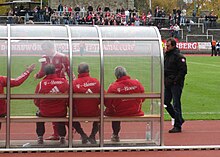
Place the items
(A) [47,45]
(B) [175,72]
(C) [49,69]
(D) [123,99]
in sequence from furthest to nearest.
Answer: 1. (B) [175,72]
2. (D) [123,99]
3. (C) [49,69]
4. (A) [47,45]

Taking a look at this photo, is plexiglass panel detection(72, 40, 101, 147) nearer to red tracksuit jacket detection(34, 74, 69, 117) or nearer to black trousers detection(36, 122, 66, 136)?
red tracksuit jacket detection(34, 74, 69, 117)

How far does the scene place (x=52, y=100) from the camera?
41.4 feet

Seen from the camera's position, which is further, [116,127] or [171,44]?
[171,44]

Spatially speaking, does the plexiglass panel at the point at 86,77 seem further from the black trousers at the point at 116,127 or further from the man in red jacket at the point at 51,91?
the black trousers at the point at 116,127

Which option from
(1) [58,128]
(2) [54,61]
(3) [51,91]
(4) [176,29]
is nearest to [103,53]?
(2) [54,61]

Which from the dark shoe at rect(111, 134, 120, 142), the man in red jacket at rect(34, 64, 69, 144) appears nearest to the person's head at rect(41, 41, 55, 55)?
the man in red jacket at rect(34, 64, 69, 144)

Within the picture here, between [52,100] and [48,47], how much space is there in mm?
1037

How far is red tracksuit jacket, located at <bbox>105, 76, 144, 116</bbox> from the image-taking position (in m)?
12.9

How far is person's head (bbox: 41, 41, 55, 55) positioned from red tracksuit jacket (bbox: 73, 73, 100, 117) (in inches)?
29.4

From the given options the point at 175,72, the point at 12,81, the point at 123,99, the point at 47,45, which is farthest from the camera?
the point at 175,72

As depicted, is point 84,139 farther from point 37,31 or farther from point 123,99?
point 37,31

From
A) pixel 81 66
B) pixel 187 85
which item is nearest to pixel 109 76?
pixel 81 66

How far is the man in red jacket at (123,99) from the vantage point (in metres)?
12.9

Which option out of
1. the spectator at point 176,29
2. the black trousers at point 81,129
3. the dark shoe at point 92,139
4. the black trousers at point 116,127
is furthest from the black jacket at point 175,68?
the spectator at point 176,29
